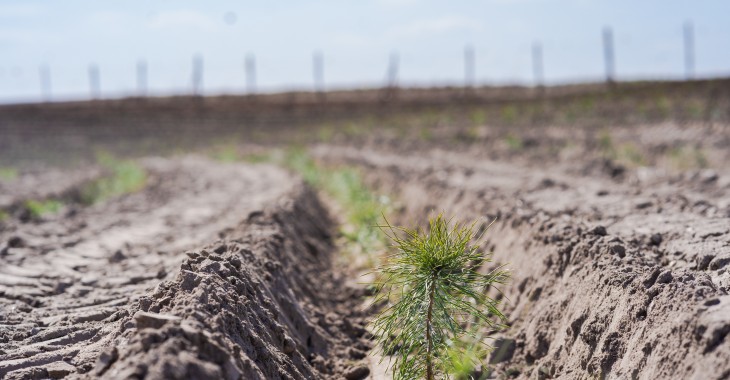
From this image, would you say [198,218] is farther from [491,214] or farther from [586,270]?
[586,270]

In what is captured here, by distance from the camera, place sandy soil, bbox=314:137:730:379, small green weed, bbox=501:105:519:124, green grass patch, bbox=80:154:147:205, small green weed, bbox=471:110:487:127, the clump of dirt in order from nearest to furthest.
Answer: the clump of dirt
sandy soil, bbox=314:137:730:379
green grass patch, bbox=80:154:147:205
small green weed, bbox=501:105:519:124
small green weed, bbox=471:110:487:127

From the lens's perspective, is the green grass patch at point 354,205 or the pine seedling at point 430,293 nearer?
the pine seedling at point 430,293

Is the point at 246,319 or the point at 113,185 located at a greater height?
the point at 113,185

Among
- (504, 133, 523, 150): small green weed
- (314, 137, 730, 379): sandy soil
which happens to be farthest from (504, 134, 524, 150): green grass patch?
(314, 137, 730, 379): sandy soil

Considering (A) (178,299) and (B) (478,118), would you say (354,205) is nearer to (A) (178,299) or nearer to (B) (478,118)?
(A) (178,299)

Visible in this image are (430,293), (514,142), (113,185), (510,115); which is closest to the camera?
(430,293)

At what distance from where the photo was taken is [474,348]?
4453mm

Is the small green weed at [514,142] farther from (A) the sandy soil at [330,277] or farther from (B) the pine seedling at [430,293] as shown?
(B) the pine seedling at [430,293]

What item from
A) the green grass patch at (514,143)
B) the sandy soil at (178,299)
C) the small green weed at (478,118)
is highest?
the small green weed at (478,118)

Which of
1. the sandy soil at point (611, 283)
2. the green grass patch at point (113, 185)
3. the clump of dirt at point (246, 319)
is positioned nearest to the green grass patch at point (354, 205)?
the clump of dirt at point (246, 319)

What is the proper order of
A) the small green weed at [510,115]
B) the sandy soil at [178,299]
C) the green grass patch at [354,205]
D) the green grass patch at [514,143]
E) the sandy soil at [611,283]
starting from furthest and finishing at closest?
the small green weed at [510,115]
the green grass patch at [514,143]
the green grass patch at [354,205]
the sandy soil at [611,283]
the sandy soil at [178,299]

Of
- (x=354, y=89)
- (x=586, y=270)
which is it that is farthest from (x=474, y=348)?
(x=354, y=89)

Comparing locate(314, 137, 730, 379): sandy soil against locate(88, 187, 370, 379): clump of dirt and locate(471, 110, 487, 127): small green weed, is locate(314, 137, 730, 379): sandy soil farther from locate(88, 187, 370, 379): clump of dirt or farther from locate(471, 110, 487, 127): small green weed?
locate(471, 110, 487, 127): small green weed

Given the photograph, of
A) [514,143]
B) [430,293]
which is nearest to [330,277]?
[430,293]
